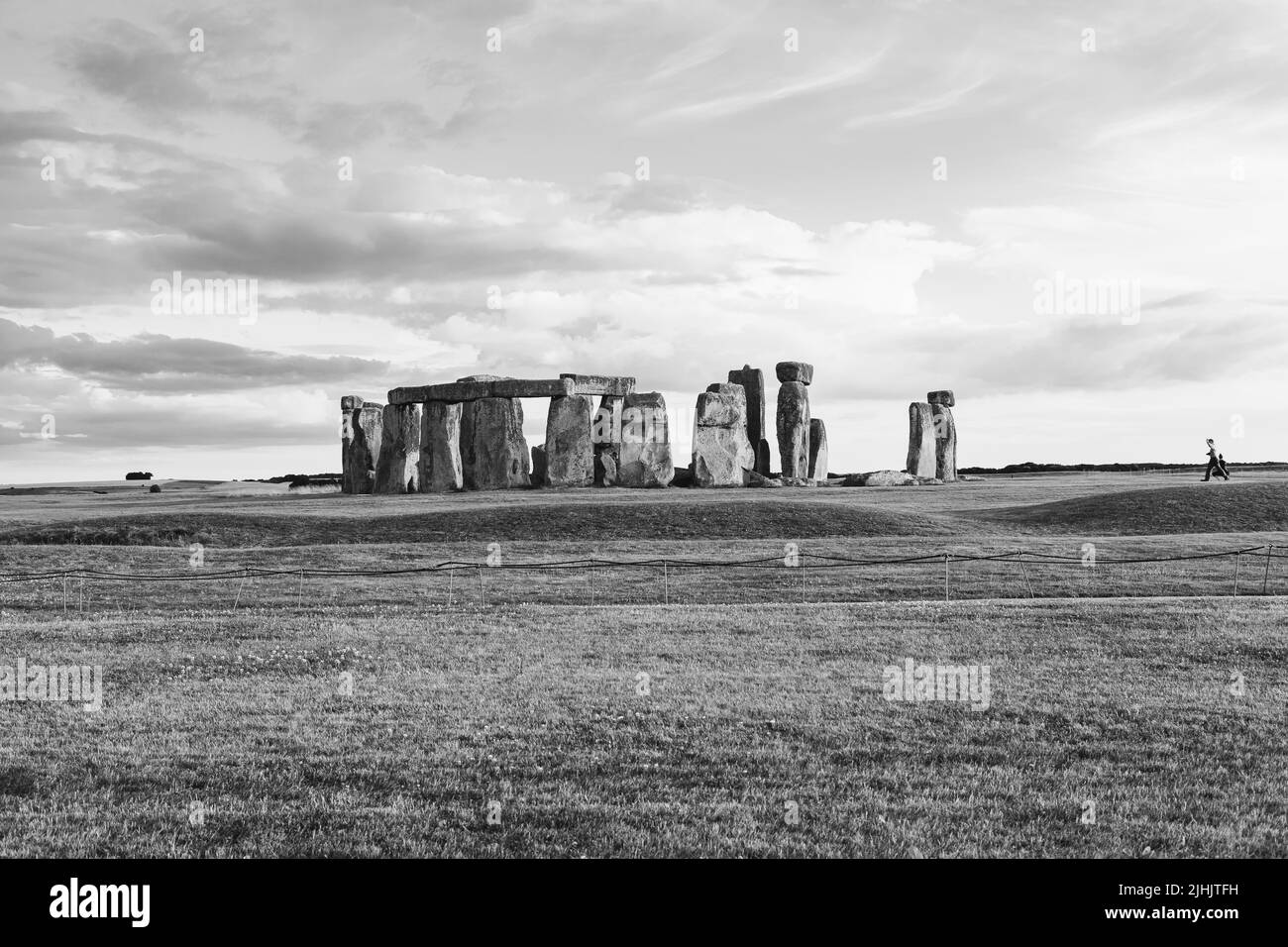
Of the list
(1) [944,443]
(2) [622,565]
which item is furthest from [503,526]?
(1) [944,443]

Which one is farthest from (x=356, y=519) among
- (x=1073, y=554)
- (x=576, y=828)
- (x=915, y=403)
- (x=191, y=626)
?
(x=915, y=403)

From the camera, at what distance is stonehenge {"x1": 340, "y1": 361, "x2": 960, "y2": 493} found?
46000 mm

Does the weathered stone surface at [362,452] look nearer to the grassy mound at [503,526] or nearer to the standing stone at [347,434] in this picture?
the standing stone at [347,434]

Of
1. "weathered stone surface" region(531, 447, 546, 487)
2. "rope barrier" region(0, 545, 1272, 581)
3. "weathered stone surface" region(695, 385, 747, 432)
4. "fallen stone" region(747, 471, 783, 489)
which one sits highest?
"weathered stone surface" region(695, 385, 747, 432)

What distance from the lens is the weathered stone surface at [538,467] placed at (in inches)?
1845

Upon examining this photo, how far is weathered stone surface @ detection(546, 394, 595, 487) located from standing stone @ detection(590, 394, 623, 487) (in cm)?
52

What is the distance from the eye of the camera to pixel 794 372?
5056 cm

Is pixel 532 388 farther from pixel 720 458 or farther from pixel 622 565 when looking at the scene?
pixel 622 565

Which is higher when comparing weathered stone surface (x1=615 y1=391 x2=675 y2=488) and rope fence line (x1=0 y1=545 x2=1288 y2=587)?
weathered stone surface (x1=615 y1=391 x2=675 y2=488)

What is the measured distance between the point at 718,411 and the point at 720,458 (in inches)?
78.0

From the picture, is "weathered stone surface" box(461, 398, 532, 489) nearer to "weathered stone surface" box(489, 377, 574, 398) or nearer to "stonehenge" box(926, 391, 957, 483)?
"weathered stone surface" box(489, 377, 574, 398)

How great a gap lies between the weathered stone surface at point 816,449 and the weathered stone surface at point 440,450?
14.7 meters

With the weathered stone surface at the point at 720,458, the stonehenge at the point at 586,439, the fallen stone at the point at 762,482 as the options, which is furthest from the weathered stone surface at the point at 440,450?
the fallen stone at the point at 762,482

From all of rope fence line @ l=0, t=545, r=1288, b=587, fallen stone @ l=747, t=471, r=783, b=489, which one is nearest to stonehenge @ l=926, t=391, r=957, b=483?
fallen stone @ l=747, t=471, r=783, b=489
